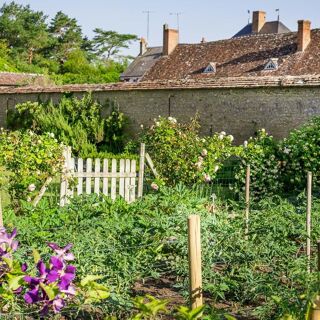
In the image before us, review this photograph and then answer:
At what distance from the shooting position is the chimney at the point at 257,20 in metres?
50.7

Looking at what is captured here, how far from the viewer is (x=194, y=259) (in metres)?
3.80

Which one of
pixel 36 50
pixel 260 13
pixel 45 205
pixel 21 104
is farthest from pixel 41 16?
pixel 45 205

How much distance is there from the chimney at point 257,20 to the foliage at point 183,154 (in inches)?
1498

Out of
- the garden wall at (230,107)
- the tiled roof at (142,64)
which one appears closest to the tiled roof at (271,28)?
the tiled roof at (142,64)

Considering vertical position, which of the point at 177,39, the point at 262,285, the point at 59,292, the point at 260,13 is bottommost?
the point at 262,285

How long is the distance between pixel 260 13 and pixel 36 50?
23439mm

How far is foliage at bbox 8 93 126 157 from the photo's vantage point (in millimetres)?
21516

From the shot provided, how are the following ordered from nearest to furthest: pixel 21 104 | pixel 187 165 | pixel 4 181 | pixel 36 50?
pixel 4 181 < pixel 187 165 < pixel 21 104 < pixel 36 50

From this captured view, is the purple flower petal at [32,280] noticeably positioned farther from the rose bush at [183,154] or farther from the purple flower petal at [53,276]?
the rose bush at [183,154]

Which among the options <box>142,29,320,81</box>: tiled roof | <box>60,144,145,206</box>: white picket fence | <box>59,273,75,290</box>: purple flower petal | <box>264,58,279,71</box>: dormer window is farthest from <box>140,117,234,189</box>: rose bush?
<box>264,58,279,71</box>: dormer window

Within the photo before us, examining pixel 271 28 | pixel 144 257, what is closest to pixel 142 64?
pixel 271 28

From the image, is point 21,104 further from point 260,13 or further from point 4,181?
point 260,13

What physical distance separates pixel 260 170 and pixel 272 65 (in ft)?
63.2

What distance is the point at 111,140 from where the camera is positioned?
22.4m
